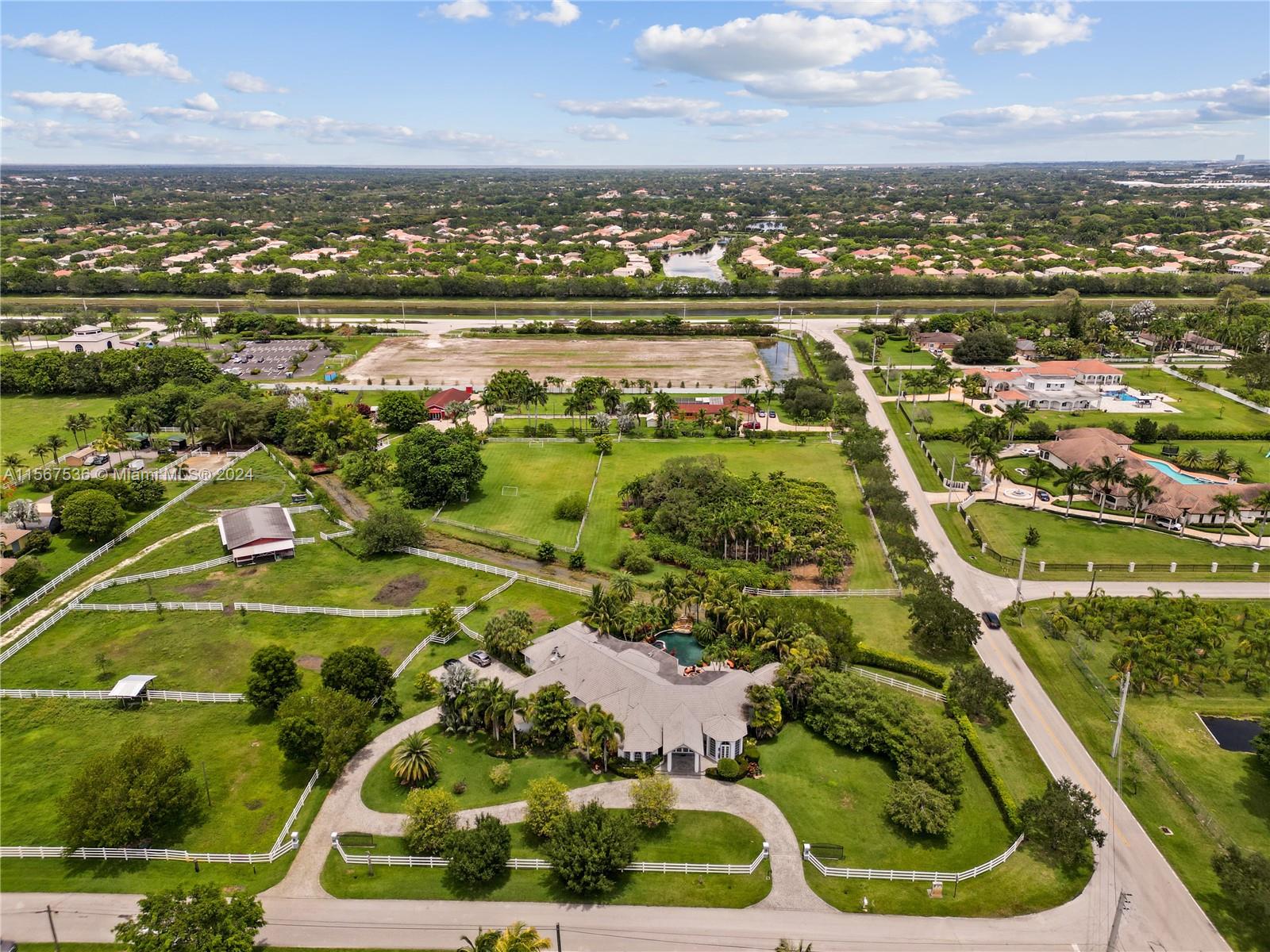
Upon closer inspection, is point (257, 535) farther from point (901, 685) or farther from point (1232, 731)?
point (1232, 731)

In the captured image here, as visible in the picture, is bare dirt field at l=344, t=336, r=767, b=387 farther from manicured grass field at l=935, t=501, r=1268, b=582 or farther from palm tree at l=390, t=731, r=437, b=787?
palm tree at l=390, t=731, r=437, b=787

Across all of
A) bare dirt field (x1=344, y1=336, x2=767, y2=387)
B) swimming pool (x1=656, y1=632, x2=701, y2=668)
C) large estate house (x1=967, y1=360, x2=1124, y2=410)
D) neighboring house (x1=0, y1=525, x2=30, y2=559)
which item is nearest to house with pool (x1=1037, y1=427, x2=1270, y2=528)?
large estate house (x1=967, y1=360, x2=1124, y2=410)

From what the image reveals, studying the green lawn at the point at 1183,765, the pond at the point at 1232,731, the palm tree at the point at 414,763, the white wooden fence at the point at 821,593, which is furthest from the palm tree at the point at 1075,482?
the palm tree at the point at 414,763

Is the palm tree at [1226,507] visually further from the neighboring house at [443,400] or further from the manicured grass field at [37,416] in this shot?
the manicured grass field at [37,416]

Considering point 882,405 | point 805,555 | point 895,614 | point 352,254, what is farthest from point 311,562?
point 352,254

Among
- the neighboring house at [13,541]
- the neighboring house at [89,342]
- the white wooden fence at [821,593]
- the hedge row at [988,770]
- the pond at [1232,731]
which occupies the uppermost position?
the neighboring house at [89,342]
